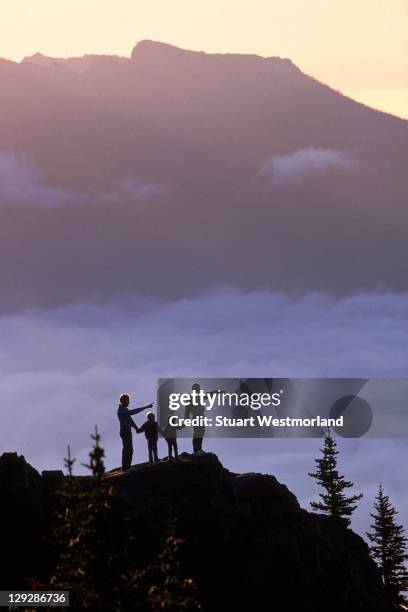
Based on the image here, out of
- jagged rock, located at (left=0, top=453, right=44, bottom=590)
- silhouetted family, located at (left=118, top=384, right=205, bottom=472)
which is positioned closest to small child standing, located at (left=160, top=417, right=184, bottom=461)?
silhouetted family, located at (left=118, top=384, right=205, bottom=472)

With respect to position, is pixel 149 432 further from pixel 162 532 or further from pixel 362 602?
pixel 362 602

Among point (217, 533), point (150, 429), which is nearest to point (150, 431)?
point (150, 429)

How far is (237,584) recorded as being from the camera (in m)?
41.8

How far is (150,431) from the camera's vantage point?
40.7 meters

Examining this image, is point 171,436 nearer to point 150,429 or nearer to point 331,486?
point 150,429

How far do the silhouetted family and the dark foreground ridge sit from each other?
530 millimetres

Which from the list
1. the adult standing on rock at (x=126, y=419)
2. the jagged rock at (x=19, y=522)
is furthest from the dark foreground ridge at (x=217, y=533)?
the adult standing on rock at (x=126, y=419)

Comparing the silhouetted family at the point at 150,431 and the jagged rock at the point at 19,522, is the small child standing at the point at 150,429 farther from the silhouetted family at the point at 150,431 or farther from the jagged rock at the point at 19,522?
the jagged rock at the point at 19,522

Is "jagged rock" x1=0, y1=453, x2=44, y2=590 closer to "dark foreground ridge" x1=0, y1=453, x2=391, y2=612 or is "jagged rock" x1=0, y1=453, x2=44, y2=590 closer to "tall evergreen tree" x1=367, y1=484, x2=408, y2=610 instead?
"dark foreground ridge" x1=0, y1=453, x2=391, y2=612

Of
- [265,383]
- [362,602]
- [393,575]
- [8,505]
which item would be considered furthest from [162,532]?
[393,575]

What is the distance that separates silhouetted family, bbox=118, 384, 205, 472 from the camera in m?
40.1

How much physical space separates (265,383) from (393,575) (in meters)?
21.5

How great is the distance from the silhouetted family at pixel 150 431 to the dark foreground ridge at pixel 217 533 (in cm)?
53

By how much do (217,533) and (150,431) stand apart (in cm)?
473
